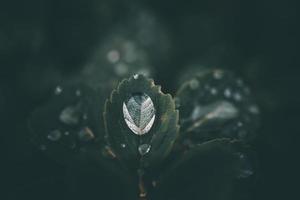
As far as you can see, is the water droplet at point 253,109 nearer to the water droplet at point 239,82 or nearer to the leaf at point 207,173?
the water droplet at point 239,82

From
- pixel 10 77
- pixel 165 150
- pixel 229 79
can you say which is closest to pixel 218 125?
pixel 229 79

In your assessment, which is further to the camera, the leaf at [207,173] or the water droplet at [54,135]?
the water droplet at [54,135]

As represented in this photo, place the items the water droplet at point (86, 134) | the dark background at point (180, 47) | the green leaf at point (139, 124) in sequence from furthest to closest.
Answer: the dark background at point (180, 47)
the water droplet at point (86, 134)
the green leaf at point (139, 124)

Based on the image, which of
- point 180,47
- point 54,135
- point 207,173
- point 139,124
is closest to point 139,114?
point 139,124

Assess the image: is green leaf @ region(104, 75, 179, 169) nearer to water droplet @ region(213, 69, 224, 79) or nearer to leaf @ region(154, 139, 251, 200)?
leaf @ region(154, 139, 251, 200)

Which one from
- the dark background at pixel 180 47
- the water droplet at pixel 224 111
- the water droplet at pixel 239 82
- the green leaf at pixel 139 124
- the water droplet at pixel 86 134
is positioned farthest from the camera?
the dark background at pixel 180 47

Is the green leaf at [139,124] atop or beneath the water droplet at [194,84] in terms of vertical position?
beneath

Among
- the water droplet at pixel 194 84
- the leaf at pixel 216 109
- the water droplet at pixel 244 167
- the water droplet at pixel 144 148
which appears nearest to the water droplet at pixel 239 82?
the leaf at pixel 216 109
